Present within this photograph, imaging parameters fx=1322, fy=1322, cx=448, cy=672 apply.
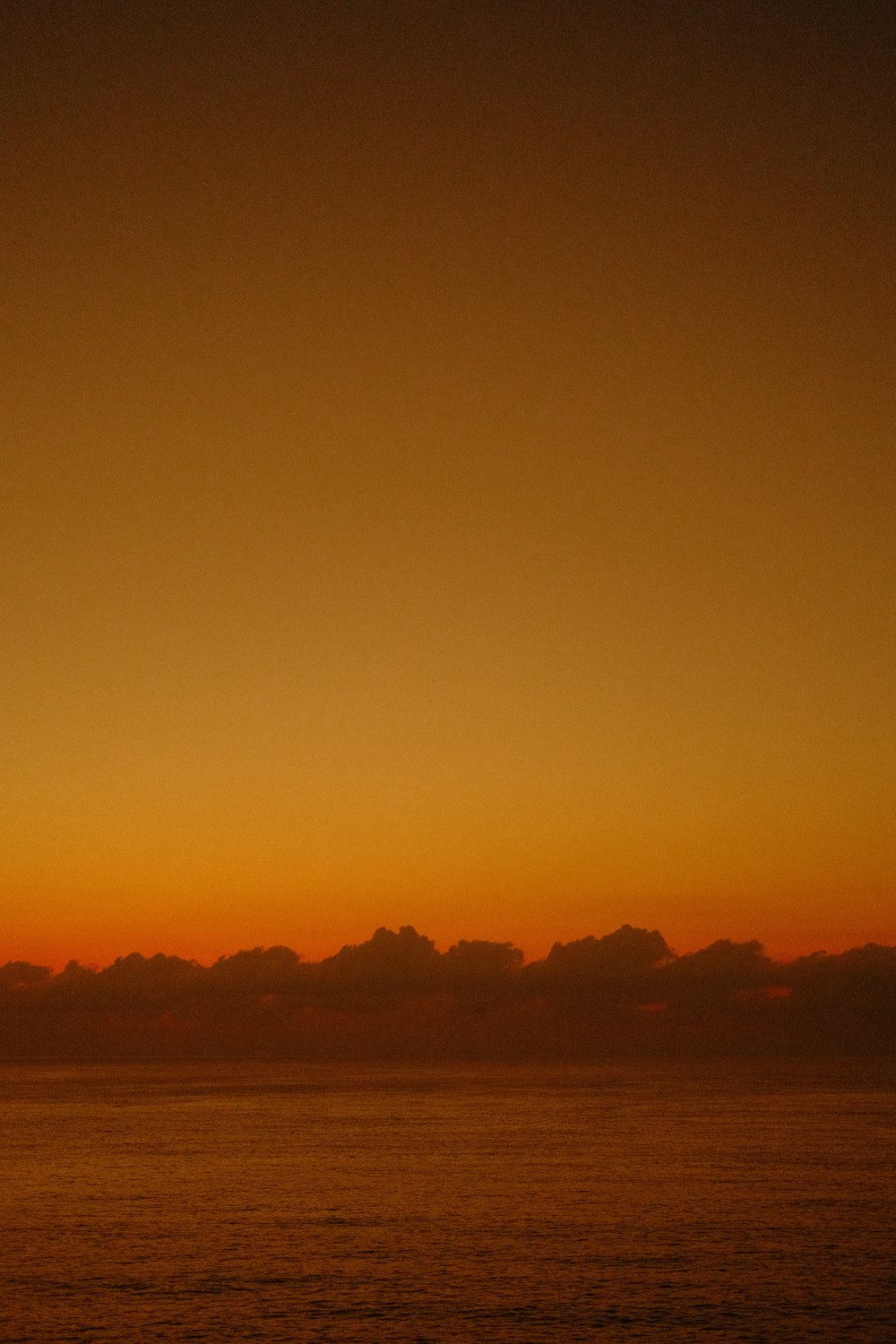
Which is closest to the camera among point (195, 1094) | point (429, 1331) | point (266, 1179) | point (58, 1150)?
point (429, 1331)

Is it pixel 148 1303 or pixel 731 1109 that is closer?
pixel 148 1303

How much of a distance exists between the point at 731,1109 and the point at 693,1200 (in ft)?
272

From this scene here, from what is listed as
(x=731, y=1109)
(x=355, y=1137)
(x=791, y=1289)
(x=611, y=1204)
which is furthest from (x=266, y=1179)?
(x=731, y=1109)

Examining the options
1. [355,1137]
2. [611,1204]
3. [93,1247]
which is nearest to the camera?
[93,1247]

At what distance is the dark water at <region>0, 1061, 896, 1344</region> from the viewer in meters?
42.0

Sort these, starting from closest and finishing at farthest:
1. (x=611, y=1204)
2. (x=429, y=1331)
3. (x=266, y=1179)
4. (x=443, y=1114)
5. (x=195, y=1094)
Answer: (x=429, y=1331), (x=611, y=1204), (x=266, y=1179), (x=443, y=1114), (x=195, y=1094)

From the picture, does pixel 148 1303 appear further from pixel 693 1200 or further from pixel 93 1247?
pixel 693 1200

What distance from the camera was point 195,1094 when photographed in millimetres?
194875

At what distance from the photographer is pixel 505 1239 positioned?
182ft

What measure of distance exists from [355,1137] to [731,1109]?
54.5 metres

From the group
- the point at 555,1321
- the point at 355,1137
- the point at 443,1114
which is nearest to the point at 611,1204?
the point at 555,1321

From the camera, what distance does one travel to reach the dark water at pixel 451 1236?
138 feet

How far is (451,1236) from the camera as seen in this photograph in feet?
186

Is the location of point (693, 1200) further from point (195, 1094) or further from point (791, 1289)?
point (195, 1094)
